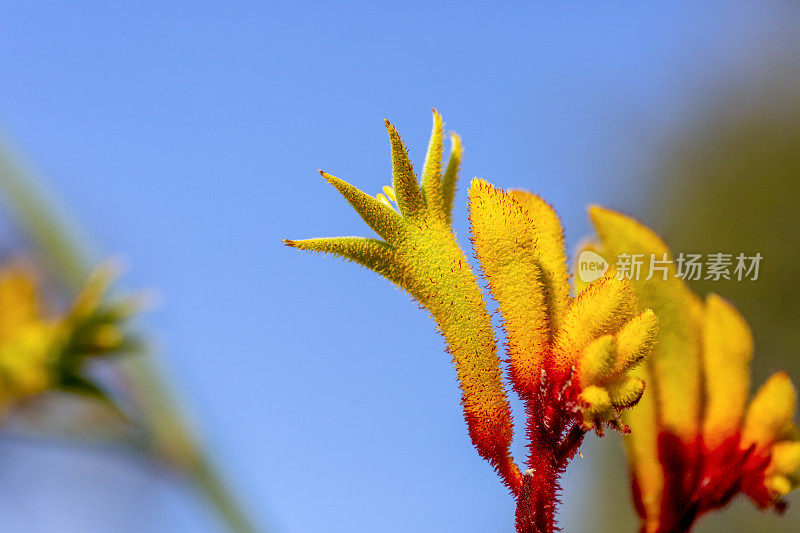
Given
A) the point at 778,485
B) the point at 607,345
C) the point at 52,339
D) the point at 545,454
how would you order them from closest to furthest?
the point at 52,339
the point at 607,345
the point at 545,454
the point at 778,485

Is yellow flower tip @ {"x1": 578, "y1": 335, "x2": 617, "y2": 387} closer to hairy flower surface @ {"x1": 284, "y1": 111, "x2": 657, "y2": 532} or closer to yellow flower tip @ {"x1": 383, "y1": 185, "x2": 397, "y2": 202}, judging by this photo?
hairy flower surface @ {"x1": 284, "y1": 111, "x2": 657, "y2": 532}

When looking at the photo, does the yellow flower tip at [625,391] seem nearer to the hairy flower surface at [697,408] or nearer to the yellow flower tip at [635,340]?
the yellow flower tip at [635,340]

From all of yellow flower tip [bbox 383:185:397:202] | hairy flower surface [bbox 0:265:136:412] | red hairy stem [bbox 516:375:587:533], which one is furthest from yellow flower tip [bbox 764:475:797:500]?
hairy flower surface [bbox 0:265:136:412]

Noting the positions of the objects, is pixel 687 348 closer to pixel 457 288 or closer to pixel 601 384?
pixel 601 384

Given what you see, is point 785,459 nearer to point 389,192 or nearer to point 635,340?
point 635,340

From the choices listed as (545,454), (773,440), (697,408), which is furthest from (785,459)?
(545,454)

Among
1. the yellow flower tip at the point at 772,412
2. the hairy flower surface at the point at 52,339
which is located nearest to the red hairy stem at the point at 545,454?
the yellow flower tip at the point at 772,412

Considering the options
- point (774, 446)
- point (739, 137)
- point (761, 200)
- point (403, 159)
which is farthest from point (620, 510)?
point (403, 159)
